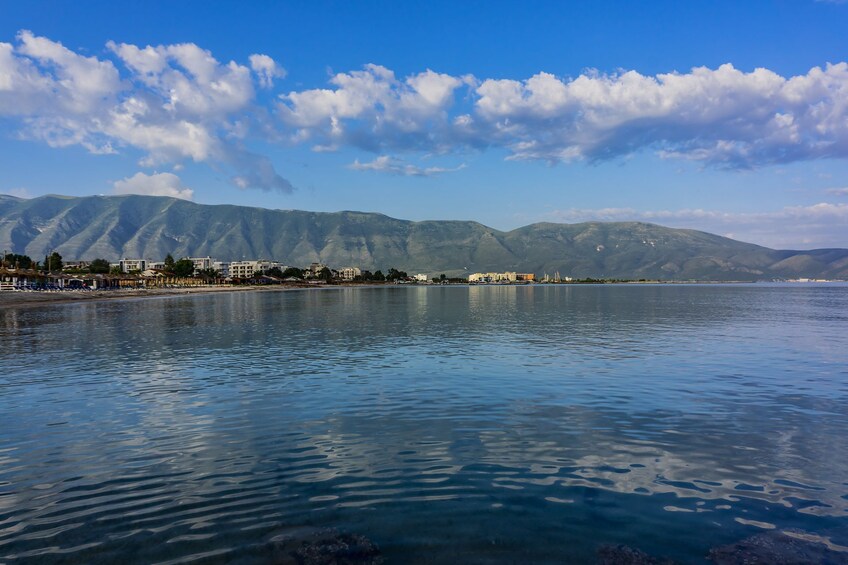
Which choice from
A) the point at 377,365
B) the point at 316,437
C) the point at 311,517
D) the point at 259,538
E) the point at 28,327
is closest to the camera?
the point at 259,538

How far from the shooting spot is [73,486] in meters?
12.4

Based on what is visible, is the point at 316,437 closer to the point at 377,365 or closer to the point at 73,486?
the point at 73,486

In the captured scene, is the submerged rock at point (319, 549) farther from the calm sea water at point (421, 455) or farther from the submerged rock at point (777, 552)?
the submerged rock at point (777, 552)

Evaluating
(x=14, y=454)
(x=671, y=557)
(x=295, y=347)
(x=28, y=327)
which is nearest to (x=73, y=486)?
(x=14, y=454)

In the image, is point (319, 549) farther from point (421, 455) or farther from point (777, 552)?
point (777, 552)

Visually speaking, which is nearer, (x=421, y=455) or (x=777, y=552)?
(x=777, y=552)

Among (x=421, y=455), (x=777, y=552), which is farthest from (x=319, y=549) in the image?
(x=777, y=552)

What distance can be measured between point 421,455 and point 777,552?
8.45 m

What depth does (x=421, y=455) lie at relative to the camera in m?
14.5

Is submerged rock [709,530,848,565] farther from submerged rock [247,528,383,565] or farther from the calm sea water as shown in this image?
submerged rock [247,528,383,565]

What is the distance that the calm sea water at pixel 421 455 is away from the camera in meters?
9.98

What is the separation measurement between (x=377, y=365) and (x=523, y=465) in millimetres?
17652

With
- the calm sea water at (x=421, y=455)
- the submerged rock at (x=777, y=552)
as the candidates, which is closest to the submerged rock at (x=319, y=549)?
the calm sea water at (x=421, y=455)

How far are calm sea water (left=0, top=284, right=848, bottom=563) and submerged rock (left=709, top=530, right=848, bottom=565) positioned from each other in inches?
11.5
